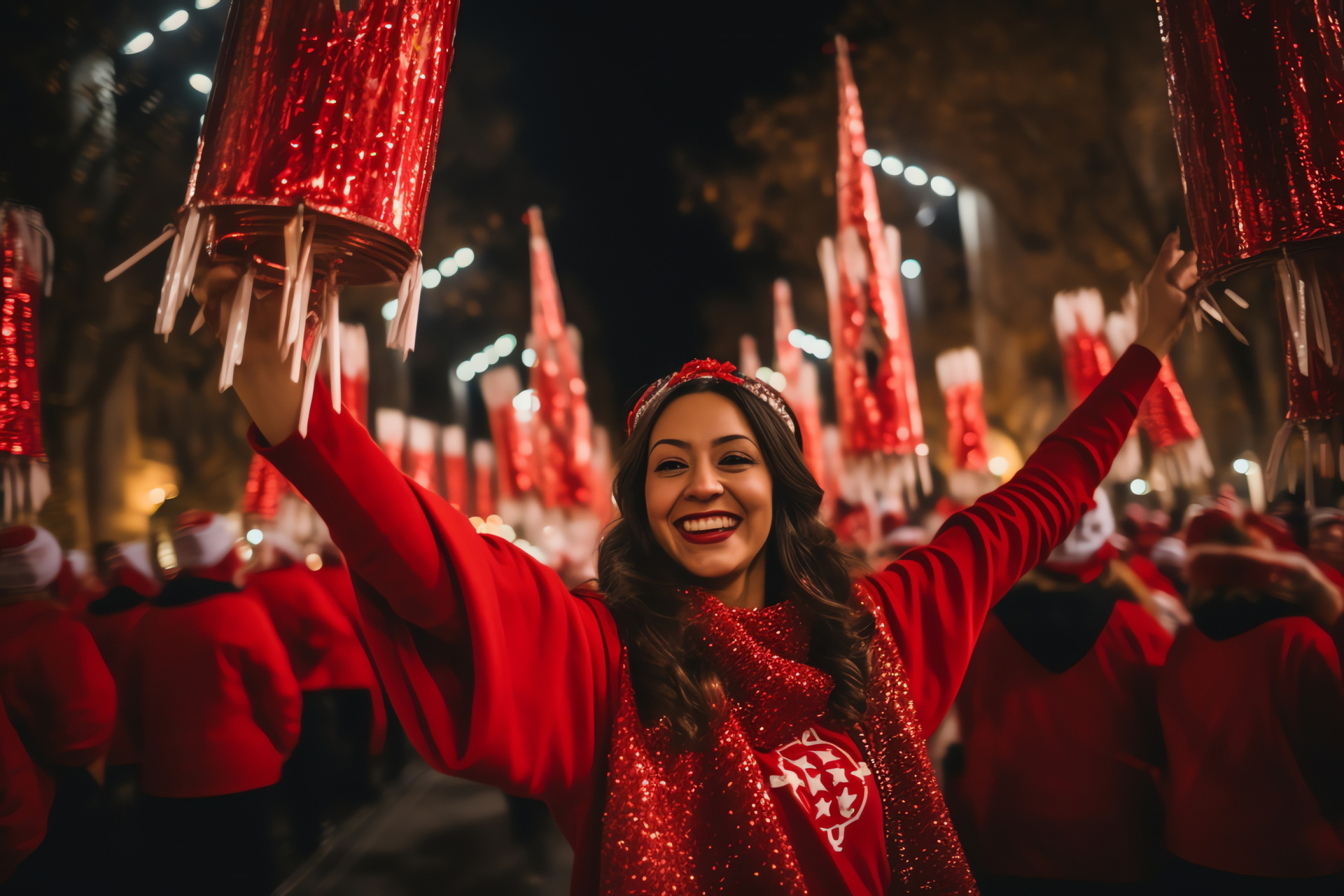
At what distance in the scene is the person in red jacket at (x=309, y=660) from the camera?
3.67 metres

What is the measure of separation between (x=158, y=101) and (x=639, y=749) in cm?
348

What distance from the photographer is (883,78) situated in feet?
18.3

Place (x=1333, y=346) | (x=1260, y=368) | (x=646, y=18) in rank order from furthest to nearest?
1. (x=646, y=18)
2. (x=1260, y=368)
3. (x=1333, y=346)

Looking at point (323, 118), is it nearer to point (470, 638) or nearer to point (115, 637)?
point (470, 638)

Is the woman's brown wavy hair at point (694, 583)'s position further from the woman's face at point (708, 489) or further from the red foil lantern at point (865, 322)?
the red foil lantern at point (865, 322)

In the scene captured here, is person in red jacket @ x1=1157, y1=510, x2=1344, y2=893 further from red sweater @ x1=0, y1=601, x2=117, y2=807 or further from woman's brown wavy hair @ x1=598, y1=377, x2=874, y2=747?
red sweater @ x1=0, y1=601, x2=117, y2=807

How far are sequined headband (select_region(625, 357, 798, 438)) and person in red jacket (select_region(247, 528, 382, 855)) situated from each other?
2928mm

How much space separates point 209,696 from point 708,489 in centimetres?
283

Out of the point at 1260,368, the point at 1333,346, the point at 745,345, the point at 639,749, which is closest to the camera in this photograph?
the point at 639,749

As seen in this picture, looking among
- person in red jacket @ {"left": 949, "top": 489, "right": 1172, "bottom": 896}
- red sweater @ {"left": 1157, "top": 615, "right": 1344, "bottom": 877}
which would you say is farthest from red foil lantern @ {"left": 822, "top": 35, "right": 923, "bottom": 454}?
red sweater @ {"left": 1157, "top": 615, "right": 1344, "bottom": 877}

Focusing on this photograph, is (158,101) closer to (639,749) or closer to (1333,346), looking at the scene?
(639,749)

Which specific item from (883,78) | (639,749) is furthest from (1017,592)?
(883,78)

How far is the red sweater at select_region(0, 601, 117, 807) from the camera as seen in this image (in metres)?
2.39

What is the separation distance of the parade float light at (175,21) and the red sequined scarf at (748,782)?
3.50 metres
